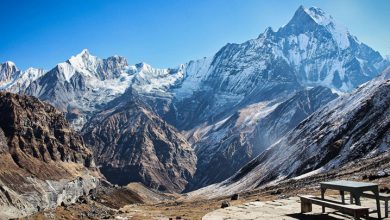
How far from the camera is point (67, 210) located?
389 feet

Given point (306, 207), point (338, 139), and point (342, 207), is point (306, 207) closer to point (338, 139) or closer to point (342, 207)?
point (342, 207)

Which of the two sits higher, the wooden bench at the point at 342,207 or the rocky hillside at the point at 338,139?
the rocky hillside at the point at 338,139

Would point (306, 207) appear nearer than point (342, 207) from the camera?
No

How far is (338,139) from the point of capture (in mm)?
154375

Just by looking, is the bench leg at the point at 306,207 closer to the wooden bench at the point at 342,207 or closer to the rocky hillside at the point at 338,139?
the wooden bench at the point at 342,207

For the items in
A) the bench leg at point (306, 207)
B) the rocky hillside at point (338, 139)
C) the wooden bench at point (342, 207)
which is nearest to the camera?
the wooden bench at point (342, 207)

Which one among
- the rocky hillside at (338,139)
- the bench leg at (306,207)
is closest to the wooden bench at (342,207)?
the bench leg at (306,207)

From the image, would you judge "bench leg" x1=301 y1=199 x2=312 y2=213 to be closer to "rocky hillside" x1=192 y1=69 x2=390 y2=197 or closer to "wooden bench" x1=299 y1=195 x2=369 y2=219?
"wooden bench" x1=299 y1=195 x2=369 y2=219

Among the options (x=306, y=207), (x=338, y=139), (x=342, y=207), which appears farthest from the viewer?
(x=338, y=139)

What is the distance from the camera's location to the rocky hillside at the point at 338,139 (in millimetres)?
129375

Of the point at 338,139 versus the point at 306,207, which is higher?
the point at 338,139

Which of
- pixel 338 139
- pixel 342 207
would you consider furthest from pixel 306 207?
pixel 338 139

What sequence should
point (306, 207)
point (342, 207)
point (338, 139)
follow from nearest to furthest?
point (342, 207)
point (306, 207)
point (338, 139)

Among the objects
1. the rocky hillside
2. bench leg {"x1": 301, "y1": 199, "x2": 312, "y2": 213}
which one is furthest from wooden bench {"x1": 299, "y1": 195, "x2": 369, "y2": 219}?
the rocky hillside
